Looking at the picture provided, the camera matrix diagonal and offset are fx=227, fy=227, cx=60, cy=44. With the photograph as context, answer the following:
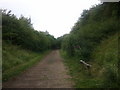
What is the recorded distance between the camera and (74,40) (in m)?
25.2

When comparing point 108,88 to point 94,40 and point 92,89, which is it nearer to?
point 92,89

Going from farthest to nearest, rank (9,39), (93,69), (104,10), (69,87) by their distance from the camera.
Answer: (9,39) < (104,10) < (93,69) < (69,87)

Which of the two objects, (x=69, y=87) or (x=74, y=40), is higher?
(x=74, y=40)

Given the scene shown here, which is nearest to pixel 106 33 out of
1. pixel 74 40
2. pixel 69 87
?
pixel 74 40

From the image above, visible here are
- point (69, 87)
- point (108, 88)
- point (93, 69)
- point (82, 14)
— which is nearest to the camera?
point (108, 88)

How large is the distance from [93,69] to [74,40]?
1276 cm

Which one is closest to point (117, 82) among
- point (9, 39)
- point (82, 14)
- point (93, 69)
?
point (93, 69)

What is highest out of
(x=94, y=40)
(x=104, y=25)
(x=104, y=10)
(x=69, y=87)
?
(x=104, y=10)

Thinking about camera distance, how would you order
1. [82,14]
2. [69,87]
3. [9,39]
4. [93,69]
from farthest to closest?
[82,14], [9,39], [93,69], [69,87]

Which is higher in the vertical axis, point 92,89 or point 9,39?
point 9,39

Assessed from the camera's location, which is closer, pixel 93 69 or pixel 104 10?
pixel 93 69

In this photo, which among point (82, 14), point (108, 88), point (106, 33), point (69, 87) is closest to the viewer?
point (108, 88)

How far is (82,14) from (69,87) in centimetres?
2519

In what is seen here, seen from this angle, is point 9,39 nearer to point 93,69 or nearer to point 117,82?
point 93,69
